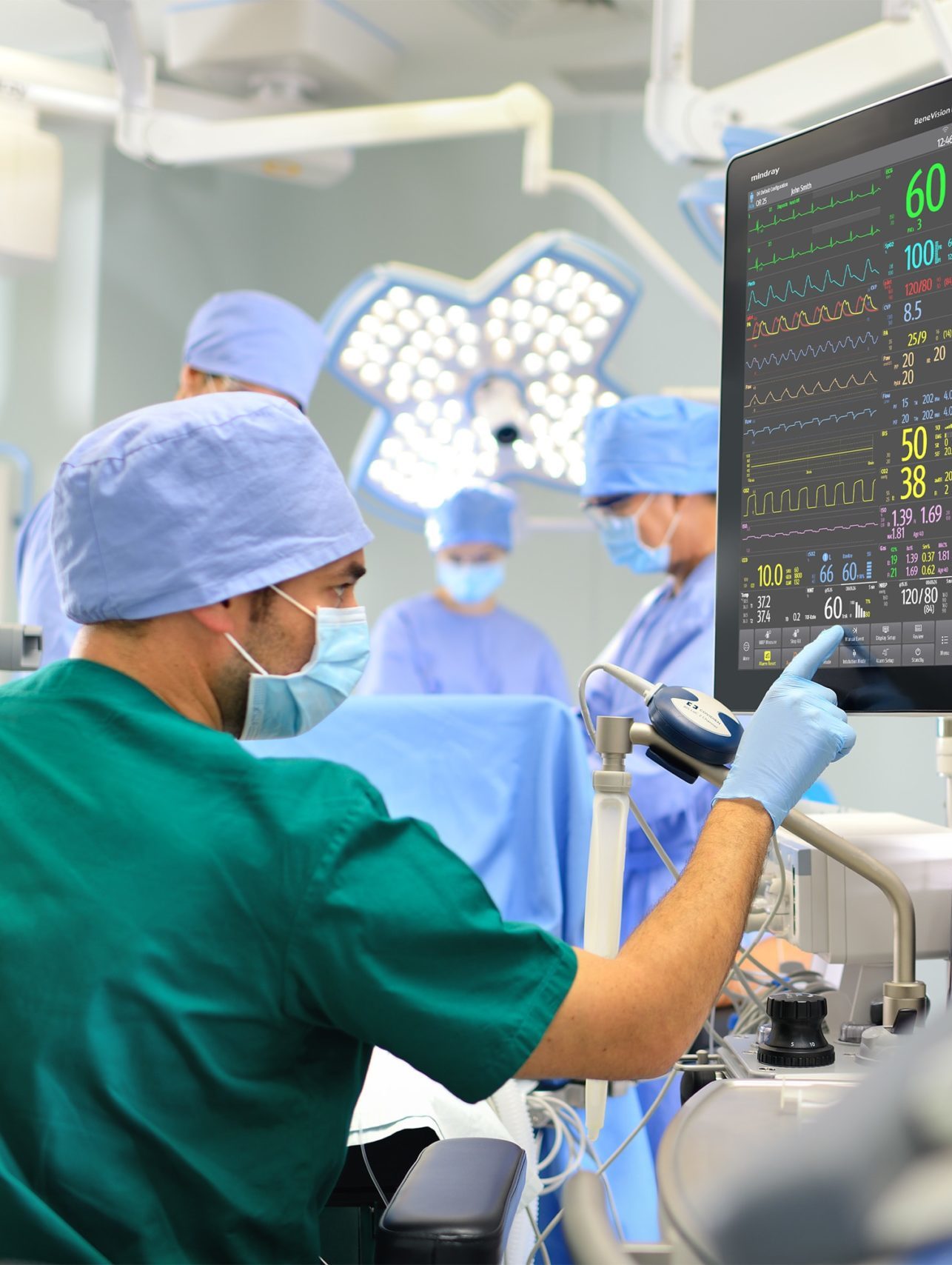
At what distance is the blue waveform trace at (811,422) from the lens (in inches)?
45.9

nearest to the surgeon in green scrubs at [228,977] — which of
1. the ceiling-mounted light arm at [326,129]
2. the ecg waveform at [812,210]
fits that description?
the ecg waveform at [812,210]

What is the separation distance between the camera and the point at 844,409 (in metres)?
1.18

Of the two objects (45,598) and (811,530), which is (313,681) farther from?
(45,598)

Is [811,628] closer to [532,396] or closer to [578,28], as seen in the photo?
[532,396]

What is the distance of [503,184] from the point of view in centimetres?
485

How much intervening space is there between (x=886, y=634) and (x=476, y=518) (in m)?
2.60

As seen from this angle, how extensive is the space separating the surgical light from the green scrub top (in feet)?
6.74

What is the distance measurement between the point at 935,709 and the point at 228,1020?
2.03ft

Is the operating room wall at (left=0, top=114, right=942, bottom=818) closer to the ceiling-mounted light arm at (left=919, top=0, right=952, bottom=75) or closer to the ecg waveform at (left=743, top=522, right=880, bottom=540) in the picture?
the ceiling-mounted light arm at (left=919, top=0, right=952, bottom=75)

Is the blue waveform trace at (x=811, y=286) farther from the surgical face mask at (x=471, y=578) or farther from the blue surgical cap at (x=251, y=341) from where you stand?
the surgical face mask at (x=471, y=578)

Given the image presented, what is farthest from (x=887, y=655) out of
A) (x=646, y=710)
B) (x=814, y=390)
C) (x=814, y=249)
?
(x=646, y=710)

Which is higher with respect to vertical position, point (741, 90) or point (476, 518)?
point (741, 90)

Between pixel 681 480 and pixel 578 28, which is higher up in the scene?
pixel 578 28

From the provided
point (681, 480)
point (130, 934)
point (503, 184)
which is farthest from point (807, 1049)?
point (503, 184)
